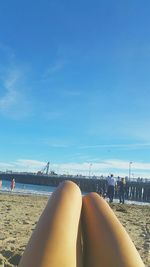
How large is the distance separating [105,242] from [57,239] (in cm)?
38

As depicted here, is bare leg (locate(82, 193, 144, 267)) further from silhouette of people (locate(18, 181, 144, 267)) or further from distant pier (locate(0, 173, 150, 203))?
distant pier (locate(0, 173, 150, 203))

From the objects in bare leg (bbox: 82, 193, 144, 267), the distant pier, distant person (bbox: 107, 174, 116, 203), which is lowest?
bare leg (bbox: 82, 193, 144, 267)

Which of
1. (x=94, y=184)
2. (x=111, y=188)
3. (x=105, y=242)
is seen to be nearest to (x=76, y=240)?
(x=105, y=242)

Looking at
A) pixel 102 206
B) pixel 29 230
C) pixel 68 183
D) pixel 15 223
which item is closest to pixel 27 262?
pixel 102 206

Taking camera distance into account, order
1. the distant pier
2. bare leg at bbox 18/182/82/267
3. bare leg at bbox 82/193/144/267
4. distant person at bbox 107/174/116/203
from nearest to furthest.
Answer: bare leg at bbox 18/182/82/267, bare leg at bbox 82/193/144/267, distant person at bbox 107/174/116/203, the distant pier

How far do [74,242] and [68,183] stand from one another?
1.25 m

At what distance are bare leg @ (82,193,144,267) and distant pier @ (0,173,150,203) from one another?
31.5m

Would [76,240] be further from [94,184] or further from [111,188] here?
[94,184]

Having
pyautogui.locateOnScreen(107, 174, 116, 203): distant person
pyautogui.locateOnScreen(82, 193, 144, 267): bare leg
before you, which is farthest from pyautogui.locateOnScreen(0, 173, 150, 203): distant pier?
pyautogui.locateOnScreen(82, 193, 144, 267): bare leg

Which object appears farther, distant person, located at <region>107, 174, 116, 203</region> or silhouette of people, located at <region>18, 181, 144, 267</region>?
distant person, located at <region>107, 174, 116, 203</region>

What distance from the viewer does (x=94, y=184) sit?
91938 millimetres

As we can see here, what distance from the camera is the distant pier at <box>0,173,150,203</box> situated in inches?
2750

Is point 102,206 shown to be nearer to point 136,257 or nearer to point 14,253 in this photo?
point 136,257

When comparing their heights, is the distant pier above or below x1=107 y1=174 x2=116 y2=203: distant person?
above
